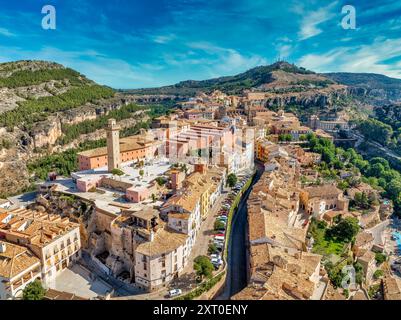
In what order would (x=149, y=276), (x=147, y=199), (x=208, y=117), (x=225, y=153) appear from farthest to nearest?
1. (x=208, y=117)
2. (x=225, y=153)
3. (x=147, y=199)
4. (x=149, y=276)

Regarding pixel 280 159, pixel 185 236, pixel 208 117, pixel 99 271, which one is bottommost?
pixel 99 271

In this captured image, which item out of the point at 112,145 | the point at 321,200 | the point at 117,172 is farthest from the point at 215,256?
the point at 112,145

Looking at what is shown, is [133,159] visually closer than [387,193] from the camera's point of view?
Yes

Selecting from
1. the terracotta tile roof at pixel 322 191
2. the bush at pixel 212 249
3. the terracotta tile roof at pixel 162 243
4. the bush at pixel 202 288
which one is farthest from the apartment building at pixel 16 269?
the terracotta tile roof at pixel 322 191

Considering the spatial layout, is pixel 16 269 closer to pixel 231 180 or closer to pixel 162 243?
pixel 162 243
